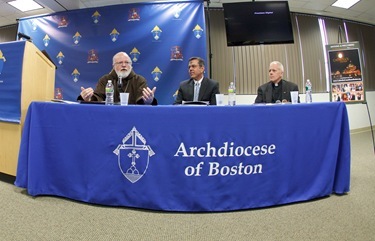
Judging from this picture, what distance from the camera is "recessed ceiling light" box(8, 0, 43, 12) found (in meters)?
3.61

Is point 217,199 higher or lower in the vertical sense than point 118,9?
lower

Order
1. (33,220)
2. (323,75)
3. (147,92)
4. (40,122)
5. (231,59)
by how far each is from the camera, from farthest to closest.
Result: 1. (323,75)
2. (231,59)
3. (147,92)
4. (40,122)
5. (33,220)

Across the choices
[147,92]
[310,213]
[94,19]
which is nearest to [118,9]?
[94,19]

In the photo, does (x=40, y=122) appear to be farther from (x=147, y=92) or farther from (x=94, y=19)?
(x=94, y=19)

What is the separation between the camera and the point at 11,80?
1.70 m

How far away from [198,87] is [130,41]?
4.90 feet

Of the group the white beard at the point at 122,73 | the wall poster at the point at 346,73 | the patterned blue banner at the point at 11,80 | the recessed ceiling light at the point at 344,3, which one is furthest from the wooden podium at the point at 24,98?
the recessed ceiling light at the point at 344,3

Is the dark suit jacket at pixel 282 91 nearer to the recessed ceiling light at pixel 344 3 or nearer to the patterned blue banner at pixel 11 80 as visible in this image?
the patterned blue banner at pixel 11 80

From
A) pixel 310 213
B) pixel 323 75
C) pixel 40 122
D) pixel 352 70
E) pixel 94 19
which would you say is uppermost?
pixel 94 19

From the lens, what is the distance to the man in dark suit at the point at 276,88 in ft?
8.28

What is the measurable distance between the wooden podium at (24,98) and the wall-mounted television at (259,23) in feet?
8.12

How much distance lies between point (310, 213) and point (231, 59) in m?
3.46

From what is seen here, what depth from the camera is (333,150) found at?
1519 millimetres

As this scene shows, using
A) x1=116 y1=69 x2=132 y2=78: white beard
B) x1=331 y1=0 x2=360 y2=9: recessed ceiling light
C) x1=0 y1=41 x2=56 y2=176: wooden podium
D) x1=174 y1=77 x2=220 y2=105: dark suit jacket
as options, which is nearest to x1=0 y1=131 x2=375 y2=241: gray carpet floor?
x1=0 y1=41 x2=56 y2=176: wooden podium
